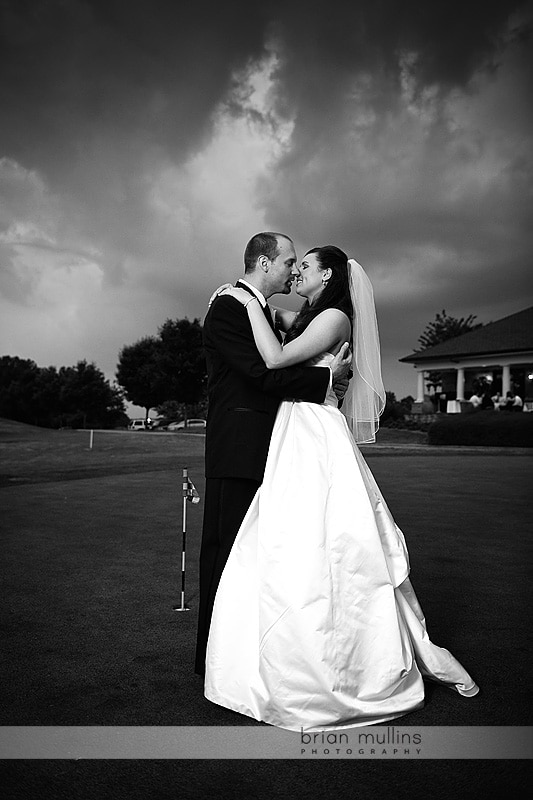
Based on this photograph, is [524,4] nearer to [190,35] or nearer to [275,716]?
[190,35]

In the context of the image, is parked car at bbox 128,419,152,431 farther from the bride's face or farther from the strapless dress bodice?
the strapless dress bodice

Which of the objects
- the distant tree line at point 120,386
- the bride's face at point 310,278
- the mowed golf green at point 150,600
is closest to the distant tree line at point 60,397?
the distant tree line at point 120,386

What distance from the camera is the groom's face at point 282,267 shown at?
146 inches

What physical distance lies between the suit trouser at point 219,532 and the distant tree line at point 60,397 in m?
65.4

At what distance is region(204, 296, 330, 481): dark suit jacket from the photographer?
3471mm

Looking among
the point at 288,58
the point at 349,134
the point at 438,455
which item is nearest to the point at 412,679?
the point at 438,455

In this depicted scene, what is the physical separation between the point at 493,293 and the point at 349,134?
24.2 meters

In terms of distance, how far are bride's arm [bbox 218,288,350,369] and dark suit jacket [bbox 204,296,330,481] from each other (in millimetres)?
50

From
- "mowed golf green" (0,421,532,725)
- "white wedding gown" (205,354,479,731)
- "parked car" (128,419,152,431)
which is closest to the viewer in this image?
"white wedding gown" (205,354,479,731)

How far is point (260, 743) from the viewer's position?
2861 mm

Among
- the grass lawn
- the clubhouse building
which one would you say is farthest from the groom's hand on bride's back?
the clubhouse building

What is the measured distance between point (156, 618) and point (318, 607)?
2071 millimetres

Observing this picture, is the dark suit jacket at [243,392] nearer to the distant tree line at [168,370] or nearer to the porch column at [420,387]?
the porch column at [420,387]

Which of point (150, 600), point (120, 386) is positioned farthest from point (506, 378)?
point (150, 600)
